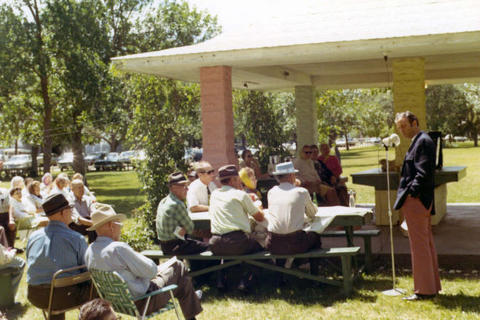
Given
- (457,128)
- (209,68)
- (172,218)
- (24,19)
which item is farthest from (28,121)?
(457,128)

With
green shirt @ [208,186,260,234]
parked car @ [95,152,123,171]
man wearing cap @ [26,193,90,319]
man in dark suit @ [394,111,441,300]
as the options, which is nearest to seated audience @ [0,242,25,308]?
man wearing cap @ [26,193,90,319]

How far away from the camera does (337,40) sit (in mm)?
7840

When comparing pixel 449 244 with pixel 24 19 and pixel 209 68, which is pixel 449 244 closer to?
pixel 209 68

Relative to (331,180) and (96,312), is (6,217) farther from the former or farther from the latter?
(96,312)

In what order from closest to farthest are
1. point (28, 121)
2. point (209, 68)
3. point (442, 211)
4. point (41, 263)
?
point (41, 263)
point (209, 68)
point (442, 211)
point (28, 121)

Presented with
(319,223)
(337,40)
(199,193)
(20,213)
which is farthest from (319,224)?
(20,213)

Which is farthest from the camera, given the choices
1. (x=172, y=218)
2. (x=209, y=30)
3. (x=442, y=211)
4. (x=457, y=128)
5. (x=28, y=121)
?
(x=457, y=128)

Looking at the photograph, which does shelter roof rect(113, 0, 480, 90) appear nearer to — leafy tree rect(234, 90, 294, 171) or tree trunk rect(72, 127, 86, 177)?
leafy tree rect(234, 90, 294, 171)

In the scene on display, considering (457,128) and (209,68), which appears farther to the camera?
(457,128)

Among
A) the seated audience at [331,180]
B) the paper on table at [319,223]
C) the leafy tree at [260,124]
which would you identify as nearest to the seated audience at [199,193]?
the paper on table at [319,223]

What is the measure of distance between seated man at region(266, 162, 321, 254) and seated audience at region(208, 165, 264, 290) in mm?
254

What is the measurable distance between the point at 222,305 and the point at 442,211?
5850 mm

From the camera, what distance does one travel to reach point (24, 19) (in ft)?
78.5

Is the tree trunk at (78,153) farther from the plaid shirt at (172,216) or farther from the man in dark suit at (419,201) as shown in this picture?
the man in dark suit at (419,201)
